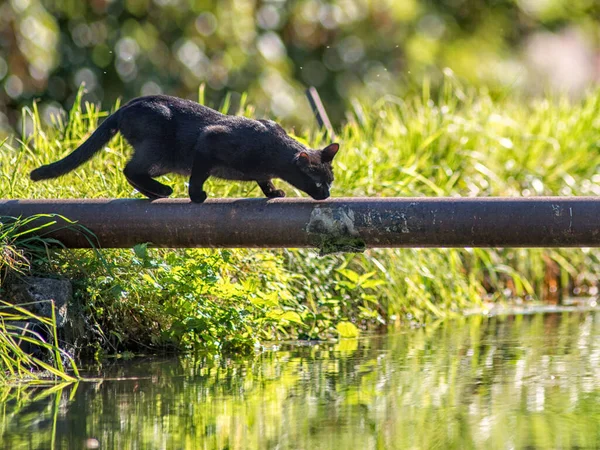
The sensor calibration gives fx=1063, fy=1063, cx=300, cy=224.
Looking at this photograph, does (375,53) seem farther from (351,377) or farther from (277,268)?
(351,377)

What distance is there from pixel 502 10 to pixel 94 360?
11533 millimetres

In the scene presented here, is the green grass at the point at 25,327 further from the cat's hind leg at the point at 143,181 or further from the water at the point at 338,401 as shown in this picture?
the cat's hind leg at the point at 143,181

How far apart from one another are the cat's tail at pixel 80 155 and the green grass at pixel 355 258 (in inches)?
11.7

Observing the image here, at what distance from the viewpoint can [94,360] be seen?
183 inches

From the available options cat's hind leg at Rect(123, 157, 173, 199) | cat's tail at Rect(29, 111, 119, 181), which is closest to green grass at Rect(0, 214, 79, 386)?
cat's tail at Rect(29, 111, 119, 181)

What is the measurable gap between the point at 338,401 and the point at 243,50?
26.5ft

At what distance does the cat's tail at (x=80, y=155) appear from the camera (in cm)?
494

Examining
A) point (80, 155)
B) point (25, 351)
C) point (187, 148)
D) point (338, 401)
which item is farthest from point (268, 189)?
point (338, 401)

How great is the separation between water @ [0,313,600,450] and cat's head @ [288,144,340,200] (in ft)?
2.48

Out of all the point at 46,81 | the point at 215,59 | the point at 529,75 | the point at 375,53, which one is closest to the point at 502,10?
the point at 529,75

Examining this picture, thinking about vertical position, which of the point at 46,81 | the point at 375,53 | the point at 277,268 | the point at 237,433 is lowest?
the point at 237,433

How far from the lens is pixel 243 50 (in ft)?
36.9

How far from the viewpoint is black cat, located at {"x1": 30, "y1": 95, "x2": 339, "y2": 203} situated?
16.0ft

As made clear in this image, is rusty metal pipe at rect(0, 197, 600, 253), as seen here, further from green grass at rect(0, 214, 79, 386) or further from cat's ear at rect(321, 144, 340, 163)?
cat's ear at rect(321, 144, 340, 163)
